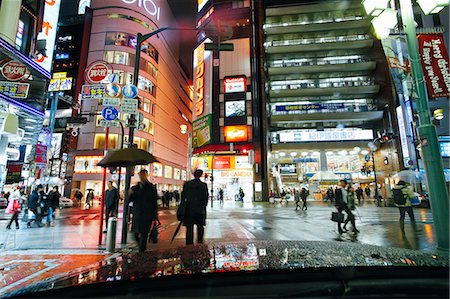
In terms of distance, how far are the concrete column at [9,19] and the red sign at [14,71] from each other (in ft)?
13.4

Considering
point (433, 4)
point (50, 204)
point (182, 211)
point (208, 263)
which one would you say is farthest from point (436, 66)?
point (50, 204)

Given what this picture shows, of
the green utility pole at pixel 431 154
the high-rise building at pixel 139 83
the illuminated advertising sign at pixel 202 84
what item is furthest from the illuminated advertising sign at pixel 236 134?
the green utility pole at pixel 431 154

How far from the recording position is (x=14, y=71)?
14.0 m

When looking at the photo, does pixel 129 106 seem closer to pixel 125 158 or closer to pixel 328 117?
pixel 125 158

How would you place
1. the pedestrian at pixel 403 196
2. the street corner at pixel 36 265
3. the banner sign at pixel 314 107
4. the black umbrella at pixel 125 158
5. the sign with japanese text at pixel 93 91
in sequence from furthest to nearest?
the banner sign at pixel 314 107 → the pedestrian at pixel 403 196 → the sign with japanese text at pixel 93 91 → the black umbrella at pixel 125 158 → the street corner at pixel 36 265

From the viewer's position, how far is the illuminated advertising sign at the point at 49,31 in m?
19.6

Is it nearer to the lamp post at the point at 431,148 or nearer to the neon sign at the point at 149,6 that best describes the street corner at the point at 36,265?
the lamp post at the point at 431,148

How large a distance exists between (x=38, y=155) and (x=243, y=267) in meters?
26.5

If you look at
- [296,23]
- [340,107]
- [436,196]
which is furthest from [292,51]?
[436,196]

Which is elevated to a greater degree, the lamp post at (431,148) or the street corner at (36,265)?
the lamp post at (431,148)

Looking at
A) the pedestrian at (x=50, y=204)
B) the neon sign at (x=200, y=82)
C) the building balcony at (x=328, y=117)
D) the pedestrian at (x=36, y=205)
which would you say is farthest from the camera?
the neon sign at (x=200, y=82)

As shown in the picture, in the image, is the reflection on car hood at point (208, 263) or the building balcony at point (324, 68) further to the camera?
the building balcony at point (324, 68)

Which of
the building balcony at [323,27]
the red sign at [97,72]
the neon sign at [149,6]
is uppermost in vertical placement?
the neon sign at [149,6]

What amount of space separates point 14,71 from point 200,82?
27.4 meters
